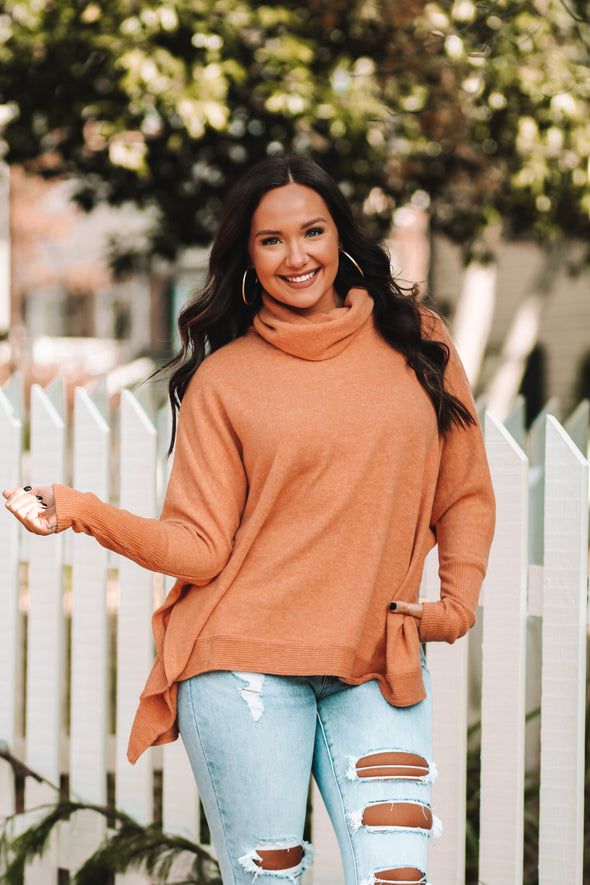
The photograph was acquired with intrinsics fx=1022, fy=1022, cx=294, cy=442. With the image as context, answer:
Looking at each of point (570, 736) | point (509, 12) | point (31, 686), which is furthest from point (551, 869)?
point (509, 12)

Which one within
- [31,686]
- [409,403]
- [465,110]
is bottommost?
[31,686]

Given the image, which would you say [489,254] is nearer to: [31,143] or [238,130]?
[238,130]

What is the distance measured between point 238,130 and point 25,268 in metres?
16.9

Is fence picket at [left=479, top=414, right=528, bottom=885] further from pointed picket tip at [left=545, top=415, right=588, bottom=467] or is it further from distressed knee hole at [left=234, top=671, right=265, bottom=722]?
distressed knee hole at [left=234, top=671, right=265, bottom=722]

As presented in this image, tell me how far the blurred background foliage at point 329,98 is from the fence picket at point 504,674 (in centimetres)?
232

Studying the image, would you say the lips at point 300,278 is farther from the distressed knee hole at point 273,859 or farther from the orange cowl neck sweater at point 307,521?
the distressed knee hole at point 273,859

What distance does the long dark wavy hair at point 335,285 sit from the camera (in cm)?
209

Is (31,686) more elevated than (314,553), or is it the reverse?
(314,553)

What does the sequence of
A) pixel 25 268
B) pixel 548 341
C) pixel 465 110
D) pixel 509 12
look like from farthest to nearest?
pixel 25 268 < pixel 548 341 < pixel 465 110 < pixel 509 12

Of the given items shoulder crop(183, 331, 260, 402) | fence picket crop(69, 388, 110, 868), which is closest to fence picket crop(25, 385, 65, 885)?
fence picket crop(69, 388, 110, 868)

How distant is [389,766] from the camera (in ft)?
6.38

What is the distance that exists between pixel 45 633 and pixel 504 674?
1505mm

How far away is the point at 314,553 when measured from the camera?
6.41 feet

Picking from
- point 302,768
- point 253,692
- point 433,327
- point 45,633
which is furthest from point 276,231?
point 45,633
